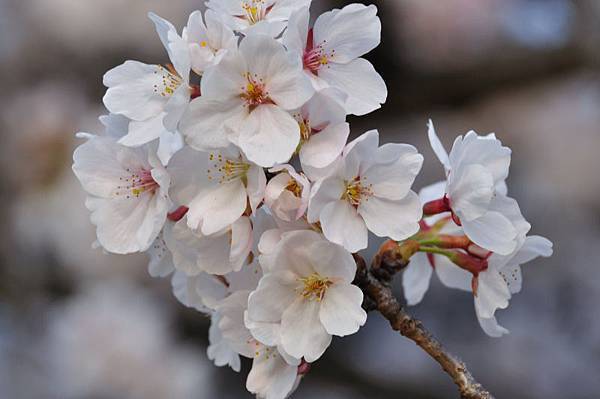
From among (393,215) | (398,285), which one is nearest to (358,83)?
(393,215)

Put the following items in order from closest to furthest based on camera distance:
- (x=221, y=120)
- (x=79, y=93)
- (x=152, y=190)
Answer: (x=221, y=120) → (x=152, y=190) → (x=79, y=93)

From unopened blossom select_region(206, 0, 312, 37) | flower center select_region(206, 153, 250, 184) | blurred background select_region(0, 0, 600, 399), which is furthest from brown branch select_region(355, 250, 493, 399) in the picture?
blurred background select_region(0, 0, 600, 399)

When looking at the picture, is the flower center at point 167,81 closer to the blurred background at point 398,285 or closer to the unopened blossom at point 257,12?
the unopened blossom at point 257,12

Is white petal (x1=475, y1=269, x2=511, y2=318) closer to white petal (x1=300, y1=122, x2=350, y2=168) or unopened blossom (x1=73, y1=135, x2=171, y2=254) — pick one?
white petal (x1=300, y1=122, x2=350, y2=168)

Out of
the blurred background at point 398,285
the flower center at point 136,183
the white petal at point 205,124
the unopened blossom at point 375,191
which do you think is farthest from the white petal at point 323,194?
the blurred background at point 398,285

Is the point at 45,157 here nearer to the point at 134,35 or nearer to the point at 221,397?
the point at 134,35

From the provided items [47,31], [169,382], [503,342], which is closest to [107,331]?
[169,382]
